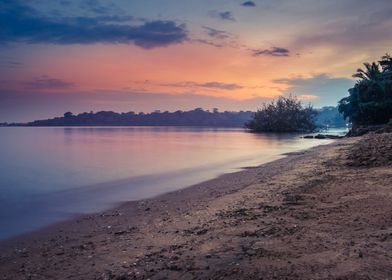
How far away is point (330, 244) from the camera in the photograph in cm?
528

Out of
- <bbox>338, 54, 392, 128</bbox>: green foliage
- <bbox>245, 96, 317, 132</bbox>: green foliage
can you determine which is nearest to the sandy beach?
<bbox>338, 54, 392, 128</bbox>: green foliage

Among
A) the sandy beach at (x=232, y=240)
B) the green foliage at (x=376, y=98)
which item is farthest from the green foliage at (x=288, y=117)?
the sandy beach at (x=232, y=240)

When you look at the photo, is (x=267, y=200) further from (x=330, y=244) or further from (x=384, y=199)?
(x=330, y=244)

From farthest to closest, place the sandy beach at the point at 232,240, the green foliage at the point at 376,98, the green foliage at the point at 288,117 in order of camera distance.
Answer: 1. the green foliage at the point at 288,117
2. the green foliage at the point at 376,98
3. the sandy beach at the point at 232,240

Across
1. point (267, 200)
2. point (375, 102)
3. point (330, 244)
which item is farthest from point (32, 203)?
point (375, 102)

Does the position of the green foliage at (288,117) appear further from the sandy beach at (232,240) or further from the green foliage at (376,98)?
the sandy beach at (232,240)

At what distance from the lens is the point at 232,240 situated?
5.98m

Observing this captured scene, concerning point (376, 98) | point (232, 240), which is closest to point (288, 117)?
point (376, 98)

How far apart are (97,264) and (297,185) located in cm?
713

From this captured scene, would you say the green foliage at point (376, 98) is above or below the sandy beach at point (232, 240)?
above

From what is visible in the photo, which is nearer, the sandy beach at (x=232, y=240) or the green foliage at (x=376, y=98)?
the sandy beach at (x=232, y=240)

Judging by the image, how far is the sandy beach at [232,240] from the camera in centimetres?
468

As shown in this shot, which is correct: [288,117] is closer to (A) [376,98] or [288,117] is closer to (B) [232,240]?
(A) [376,98]

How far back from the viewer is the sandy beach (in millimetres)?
4676
